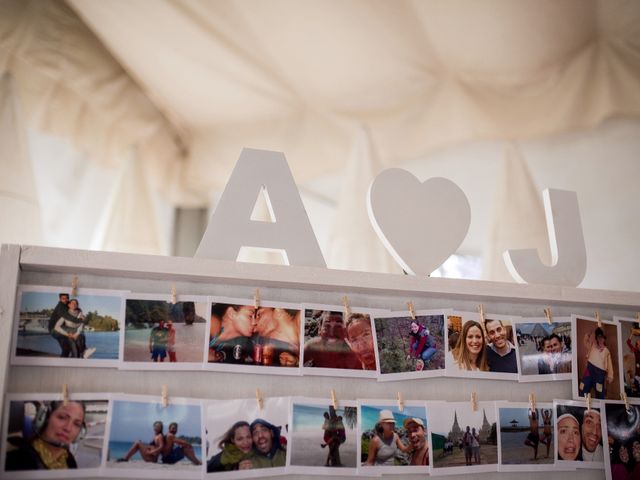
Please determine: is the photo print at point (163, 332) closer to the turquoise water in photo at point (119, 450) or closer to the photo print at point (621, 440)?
the turquoise water in photo at point (119, 450)

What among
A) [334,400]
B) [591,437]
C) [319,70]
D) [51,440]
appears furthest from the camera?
[319,70]

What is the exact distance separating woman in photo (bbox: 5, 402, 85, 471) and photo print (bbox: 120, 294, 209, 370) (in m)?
0.09

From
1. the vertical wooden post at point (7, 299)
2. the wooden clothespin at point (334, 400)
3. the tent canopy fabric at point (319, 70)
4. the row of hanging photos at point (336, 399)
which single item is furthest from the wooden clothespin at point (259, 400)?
the tent canopy fabric at point (319, 70)

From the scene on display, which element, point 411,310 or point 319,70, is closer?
point 411,310

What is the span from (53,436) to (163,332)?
184mm

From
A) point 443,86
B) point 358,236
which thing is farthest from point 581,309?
point 443,86

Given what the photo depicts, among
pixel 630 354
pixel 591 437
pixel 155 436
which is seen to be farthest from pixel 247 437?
pixel 630 354

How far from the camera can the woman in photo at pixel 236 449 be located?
775 mm

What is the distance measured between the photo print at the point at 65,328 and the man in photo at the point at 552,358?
0.66 m

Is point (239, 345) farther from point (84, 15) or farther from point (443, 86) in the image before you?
point (443, 86)

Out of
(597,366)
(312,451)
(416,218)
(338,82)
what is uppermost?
(338,82)

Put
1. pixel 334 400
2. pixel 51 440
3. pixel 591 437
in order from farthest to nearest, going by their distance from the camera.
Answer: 1. pixel 591 437
2. pixel 334 400
3. pixel 51 440

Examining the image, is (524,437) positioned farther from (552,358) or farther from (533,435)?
(552,358)

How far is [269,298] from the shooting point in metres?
0.84
